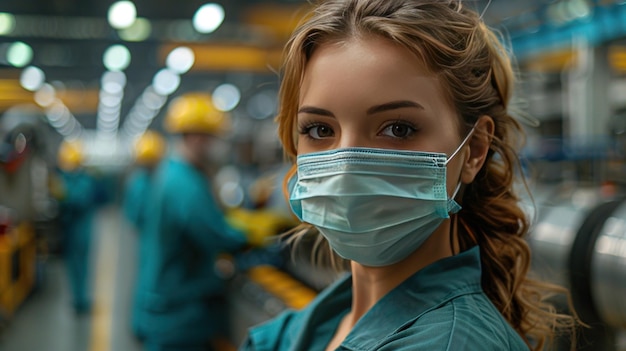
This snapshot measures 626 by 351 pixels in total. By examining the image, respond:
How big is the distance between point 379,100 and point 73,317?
6.69 meters

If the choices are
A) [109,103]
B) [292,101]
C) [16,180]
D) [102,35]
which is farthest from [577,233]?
[109,103]

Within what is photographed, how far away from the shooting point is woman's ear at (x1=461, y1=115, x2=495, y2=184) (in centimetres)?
113

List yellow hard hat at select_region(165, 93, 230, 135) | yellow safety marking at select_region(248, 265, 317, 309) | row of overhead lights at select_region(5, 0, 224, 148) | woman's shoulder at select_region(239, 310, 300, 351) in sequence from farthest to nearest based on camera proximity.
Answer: row of overhead lights at select_region(5, 0, 224, 148) → yellow hard hat at select_region(165, 93, 230, 135) → yellow safety marking at select_region(248, 265, 317, 309) → woman's shoulder at select_region(239, 310, 300, 351)

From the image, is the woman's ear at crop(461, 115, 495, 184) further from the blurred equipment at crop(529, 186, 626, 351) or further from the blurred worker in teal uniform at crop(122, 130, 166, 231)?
the blurred worker in teal uniform at crop(122, 130, 166, 231)

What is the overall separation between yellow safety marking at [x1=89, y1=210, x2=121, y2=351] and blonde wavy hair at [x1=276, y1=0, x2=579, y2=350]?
517 cm

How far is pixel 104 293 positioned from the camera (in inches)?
314

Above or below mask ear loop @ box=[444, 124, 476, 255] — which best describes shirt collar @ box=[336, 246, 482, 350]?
below

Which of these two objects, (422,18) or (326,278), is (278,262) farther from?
(422,18)

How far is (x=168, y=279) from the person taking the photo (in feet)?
11.3

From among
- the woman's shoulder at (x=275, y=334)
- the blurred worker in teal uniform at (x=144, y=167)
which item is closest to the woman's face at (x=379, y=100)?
the woman's shoulder at (x=275, y=334)

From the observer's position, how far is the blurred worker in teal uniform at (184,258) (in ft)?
11.1

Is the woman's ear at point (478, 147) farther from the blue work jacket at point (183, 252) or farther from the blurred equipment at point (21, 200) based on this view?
the blurred equipment at point (21, 200)

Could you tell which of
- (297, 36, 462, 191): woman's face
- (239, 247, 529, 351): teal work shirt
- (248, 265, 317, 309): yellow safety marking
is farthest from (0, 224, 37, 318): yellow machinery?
(297, 36, 462, 191): woman's face

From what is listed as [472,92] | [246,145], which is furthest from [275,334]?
[246,145]
